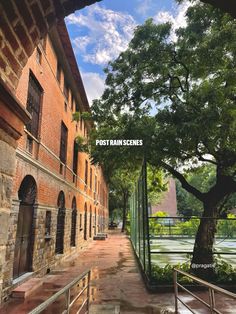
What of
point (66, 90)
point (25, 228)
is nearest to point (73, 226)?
point (66, 90)

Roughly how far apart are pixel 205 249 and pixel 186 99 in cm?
459

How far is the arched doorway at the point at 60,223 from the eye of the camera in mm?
11913

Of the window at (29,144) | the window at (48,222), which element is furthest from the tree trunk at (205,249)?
the window at (29,144)

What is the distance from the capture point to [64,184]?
41.2 feet

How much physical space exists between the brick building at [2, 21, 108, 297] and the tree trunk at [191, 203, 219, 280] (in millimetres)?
4890

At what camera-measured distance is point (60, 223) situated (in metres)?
12.3

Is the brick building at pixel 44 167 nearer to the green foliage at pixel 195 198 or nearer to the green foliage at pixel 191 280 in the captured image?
the green foliage at pixel 191 280

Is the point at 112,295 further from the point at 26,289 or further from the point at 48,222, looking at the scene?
the point at 48,222

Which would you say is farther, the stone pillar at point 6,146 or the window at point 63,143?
the window at point 63,143

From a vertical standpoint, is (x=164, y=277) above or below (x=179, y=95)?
below

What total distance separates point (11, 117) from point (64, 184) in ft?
35.2

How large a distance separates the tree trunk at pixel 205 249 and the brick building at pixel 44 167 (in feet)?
16.0

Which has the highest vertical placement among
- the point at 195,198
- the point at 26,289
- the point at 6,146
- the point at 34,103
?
the point at 195,198

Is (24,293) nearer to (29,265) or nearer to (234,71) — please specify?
(29,265)
